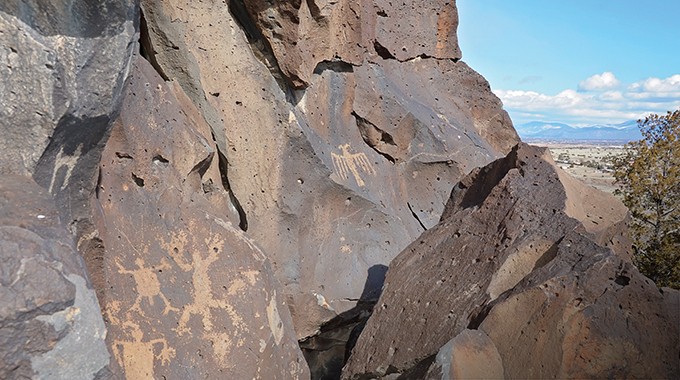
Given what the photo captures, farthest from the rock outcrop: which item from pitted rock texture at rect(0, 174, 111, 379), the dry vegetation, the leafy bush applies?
the dry vegetation

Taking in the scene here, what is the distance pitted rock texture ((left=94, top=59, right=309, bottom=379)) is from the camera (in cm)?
340

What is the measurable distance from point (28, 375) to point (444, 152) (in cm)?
572

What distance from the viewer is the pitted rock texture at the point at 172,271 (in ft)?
11.2

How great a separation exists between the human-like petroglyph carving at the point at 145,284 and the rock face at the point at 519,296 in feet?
4.52

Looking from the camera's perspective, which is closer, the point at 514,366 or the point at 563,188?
the point at 514,366

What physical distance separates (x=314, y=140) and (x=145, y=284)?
102 inches

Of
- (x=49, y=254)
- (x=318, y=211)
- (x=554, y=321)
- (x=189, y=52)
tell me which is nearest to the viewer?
(x=49, y=254)

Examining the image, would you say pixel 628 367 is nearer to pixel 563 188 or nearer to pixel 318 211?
pixel 563 188

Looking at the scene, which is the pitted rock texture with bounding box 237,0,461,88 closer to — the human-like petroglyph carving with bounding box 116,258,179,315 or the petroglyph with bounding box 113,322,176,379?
the human-like petroglyph carving with bounding box 116,258,179,315

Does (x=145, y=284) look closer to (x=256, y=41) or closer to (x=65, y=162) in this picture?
(x=65, y=162)

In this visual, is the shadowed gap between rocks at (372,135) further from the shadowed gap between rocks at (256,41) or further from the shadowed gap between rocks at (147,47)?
the shadowed gap between rocks at (147,47)

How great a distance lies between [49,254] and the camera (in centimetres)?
202

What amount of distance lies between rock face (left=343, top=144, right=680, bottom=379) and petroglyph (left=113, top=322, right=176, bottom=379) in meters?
1.22

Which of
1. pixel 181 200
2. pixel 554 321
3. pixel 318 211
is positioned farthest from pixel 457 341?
pixel 318 211
